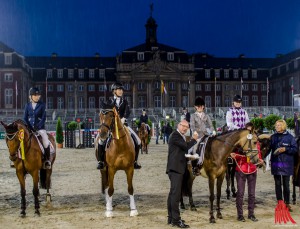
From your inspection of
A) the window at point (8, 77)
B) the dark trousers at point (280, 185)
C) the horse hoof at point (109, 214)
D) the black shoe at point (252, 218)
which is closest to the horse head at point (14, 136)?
the horse hoof at point (109, 214)

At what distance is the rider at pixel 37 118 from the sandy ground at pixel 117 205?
1.28 m

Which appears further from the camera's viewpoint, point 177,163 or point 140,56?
point 140,56

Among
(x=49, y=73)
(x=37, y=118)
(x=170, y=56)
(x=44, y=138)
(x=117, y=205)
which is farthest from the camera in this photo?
(x=49, y=73)

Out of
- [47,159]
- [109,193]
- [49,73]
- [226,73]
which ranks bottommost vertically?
[109,193]

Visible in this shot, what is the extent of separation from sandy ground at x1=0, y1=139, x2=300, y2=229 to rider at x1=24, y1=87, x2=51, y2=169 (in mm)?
1280

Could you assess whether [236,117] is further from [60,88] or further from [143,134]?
[60,88]

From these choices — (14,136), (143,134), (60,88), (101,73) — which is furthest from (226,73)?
(14,136)

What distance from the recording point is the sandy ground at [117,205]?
9352 mm

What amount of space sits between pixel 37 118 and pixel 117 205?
259 cm

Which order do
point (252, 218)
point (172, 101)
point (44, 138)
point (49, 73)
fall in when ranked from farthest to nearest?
point (49, 73) → point (172, 101) → point (44, 138) → point (252, 218)

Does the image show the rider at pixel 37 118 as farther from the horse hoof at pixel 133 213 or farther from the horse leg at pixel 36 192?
the horse hoof at pixel 133 213

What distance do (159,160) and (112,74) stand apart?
71.2 meters

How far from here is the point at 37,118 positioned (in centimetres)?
1087

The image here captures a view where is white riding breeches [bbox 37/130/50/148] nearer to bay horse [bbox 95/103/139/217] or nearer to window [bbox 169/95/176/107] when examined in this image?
bay horse [bbox 95/103/139/217]
